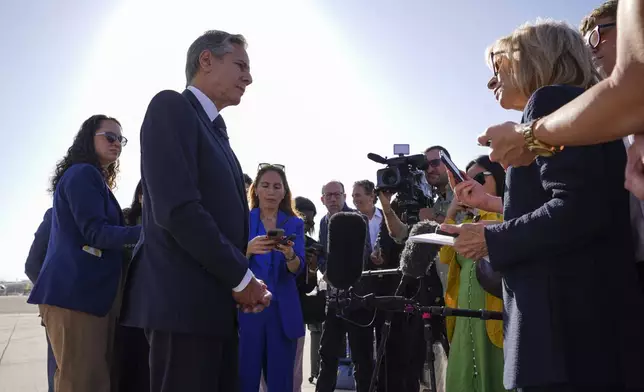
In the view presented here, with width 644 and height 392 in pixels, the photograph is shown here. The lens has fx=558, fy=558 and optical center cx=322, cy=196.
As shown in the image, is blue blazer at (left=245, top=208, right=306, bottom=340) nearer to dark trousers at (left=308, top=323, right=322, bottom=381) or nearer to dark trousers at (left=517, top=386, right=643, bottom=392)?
dark trousers at (left=517, top=386, right=643, bottom=392)

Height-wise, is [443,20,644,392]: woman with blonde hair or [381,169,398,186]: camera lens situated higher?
[381,169,398,186]: camera lens

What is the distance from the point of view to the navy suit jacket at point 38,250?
15.4 feet

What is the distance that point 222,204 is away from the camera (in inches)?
88.7

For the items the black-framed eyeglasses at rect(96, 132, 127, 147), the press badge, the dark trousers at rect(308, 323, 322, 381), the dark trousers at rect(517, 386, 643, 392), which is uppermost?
the black-framed eyeglasses at rect(96, 132, 127, 147)

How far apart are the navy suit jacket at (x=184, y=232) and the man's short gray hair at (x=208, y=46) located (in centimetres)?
36

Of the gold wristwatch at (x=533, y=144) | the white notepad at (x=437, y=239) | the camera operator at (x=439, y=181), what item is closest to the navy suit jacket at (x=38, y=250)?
the camera operator at (x=439, y=181)

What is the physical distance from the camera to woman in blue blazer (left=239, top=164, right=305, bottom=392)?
12.0 feet

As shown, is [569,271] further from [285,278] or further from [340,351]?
[340,351]

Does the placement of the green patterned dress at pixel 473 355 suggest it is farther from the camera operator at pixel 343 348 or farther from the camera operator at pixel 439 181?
the camera operator at pixel 343 348

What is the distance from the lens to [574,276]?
1.76 meters

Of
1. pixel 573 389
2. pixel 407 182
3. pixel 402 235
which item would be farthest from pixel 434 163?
pixel 573 389

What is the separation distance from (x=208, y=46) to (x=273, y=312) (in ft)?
6.40

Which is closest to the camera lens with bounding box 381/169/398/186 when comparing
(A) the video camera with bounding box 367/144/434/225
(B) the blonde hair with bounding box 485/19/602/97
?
(A) the video camera with bounding box 367/144/434/225

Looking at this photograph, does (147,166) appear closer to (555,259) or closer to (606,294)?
(555,259)
